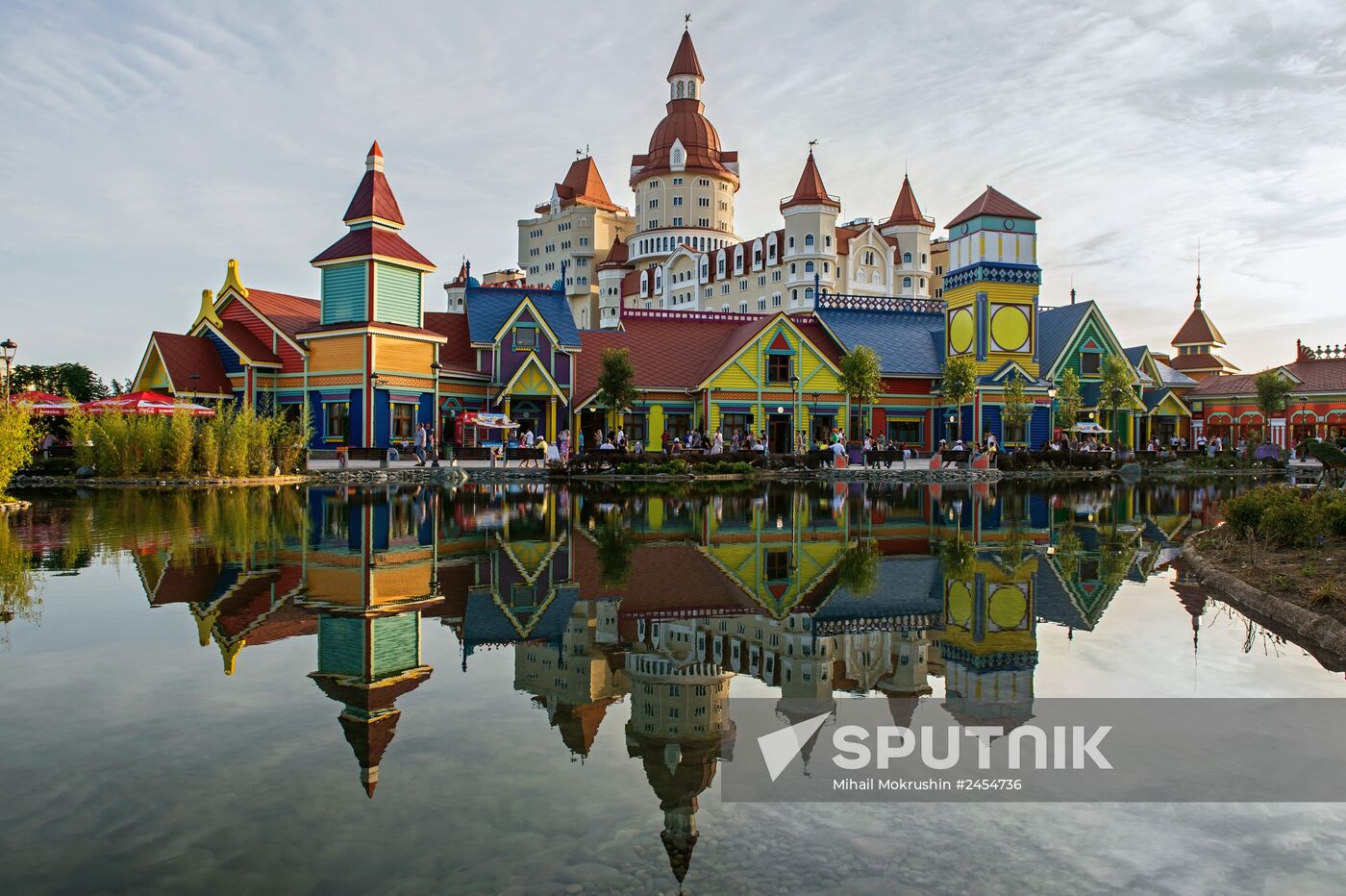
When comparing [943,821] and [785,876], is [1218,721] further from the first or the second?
[785,876]

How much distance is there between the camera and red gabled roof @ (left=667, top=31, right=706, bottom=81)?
10762cm

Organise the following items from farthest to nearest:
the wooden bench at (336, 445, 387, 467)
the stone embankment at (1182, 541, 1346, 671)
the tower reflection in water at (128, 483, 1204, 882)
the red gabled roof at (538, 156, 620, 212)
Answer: the red gabled roof at (538, 156, 620, 212) → the wooden bench at (336, 445, 387, 467) → the stone embankment at (1182, 541, 1346, 671) → the tower reflection in water at (128, 483, 1204, 882)

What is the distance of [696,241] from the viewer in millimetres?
106375

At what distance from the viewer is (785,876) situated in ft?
15.0

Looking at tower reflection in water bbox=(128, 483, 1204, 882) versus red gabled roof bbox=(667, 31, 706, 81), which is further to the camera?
red gabled roof bbox=(667, 31, 706, 81)

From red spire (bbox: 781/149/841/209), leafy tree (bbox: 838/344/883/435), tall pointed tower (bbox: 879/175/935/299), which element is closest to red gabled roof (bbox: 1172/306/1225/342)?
tall pointed tower (bbox: 879/175/935/299)

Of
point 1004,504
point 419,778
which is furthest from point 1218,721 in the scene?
point 1004,504

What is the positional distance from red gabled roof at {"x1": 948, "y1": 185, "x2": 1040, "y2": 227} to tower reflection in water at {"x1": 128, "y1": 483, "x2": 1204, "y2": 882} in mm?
33261

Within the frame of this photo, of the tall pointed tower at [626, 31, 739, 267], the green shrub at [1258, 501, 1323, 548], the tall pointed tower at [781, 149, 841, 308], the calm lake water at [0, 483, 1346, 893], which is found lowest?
the calm lake water at [0, 483, 1346, 893]

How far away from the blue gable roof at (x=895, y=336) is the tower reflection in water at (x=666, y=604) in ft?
103

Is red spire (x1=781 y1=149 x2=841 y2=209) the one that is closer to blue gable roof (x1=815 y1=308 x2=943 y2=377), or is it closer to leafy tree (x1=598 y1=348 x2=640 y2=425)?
blue gable roof (x1=815 y1=308 x2=943 y2=377)

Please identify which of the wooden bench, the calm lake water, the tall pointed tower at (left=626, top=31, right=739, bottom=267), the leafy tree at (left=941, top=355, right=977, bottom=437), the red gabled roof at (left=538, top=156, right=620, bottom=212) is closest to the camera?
the calm lake water

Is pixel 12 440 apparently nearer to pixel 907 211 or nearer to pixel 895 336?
pixel 895 336

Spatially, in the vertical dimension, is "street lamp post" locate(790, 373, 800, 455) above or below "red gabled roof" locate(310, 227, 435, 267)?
below
